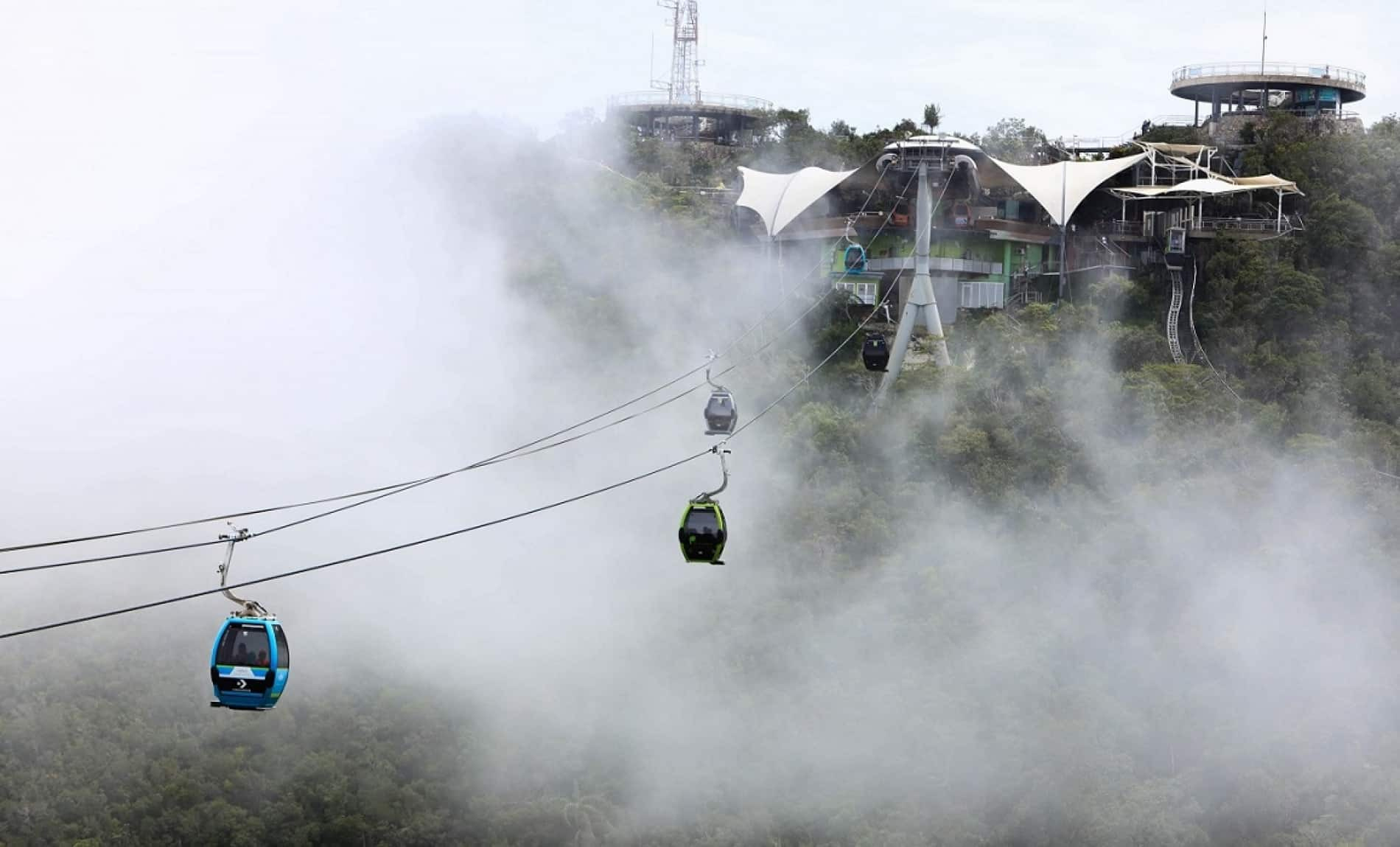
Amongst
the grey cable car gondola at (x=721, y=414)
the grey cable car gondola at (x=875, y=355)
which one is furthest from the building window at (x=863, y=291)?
the grey cable car gondola at (x=721, y=414)

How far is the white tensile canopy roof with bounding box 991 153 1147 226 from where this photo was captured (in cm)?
3909

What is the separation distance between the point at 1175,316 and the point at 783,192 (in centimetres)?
1085

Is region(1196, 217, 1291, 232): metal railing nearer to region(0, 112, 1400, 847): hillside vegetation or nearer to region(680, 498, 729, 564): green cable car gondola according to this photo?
region(0, 112, 1400, 847): hillside vegetation

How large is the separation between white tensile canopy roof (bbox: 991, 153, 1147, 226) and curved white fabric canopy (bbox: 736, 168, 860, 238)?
14.7 ft

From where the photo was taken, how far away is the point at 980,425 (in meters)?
36.0

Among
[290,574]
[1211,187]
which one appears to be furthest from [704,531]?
[1211,187]

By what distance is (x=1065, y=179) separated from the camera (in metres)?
40.0

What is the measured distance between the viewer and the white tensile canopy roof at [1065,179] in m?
39.1

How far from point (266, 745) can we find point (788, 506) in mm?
12913

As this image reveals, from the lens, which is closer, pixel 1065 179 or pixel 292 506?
pixel 292 506

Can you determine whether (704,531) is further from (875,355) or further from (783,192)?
(783,192)

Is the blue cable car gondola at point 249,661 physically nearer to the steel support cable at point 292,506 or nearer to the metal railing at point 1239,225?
the steel support cable at point 292,506

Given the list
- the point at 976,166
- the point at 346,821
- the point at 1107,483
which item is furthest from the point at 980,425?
the point at 346,821

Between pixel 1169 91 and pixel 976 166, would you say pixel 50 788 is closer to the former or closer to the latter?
pixel 976 166
